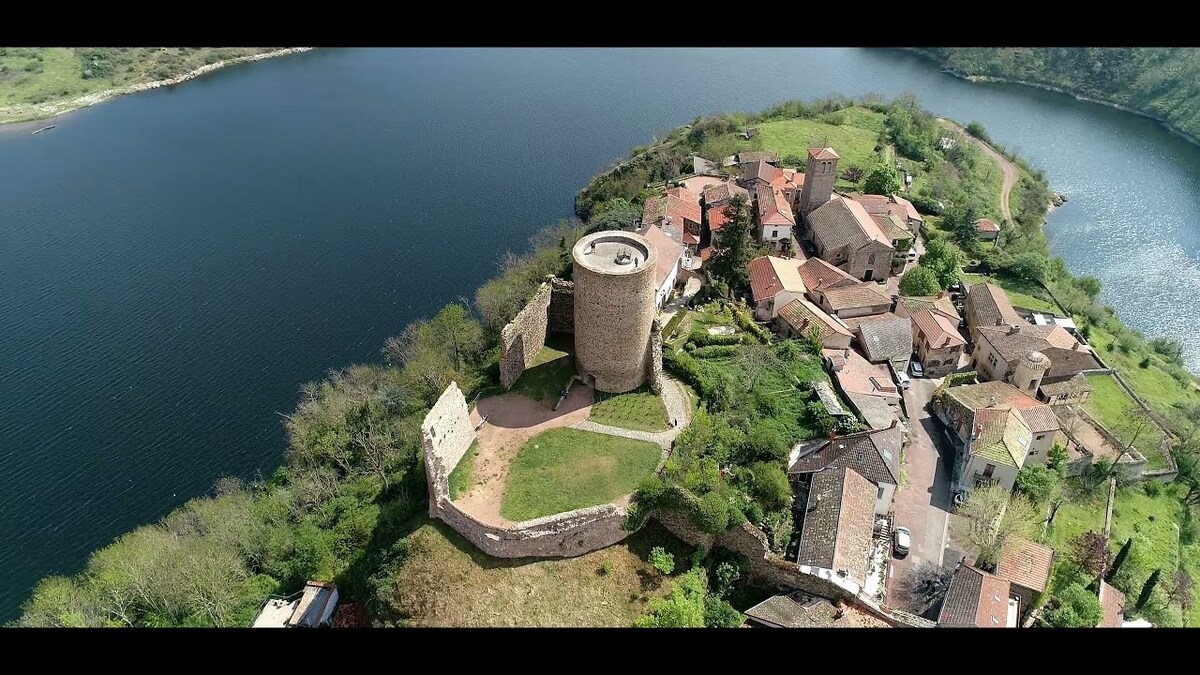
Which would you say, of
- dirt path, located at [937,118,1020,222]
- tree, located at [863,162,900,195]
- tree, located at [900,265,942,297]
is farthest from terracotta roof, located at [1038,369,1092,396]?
dirt path, located at [937,118,1020,222]

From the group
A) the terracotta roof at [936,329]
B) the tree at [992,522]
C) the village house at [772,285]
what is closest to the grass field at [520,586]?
the tree at [992,522]

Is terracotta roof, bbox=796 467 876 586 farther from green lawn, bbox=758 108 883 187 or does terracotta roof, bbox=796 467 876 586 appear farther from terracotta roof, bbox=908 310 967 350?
green lawn, bbox=758 108 883 187

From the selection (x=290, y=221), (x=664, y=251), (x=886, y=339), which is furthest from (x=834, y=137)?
(x=290, y=221)

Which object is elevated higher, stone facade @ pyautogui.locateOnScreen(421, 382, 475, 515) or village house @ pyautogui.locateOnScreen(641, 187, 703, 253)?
stone facade @ pyautogui.locateOnScreen(421, 382, 475, 515)

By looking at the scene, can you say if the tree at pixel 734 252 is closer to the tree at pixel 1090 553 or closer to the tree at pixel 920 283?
the tree at pixel 920 283

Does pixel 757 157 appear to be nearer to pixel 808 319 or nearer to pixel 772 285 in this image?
pixel 772 285

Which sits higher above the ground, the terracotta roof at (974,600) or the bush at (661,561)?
the bush at (661,561)
